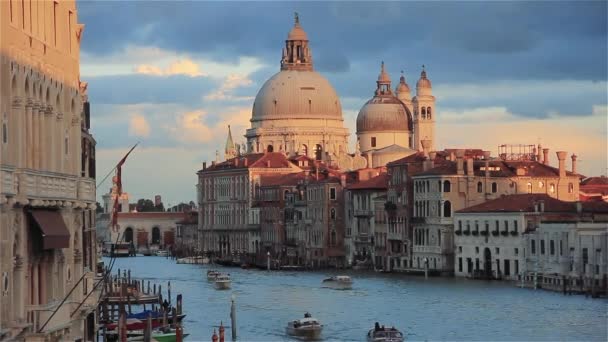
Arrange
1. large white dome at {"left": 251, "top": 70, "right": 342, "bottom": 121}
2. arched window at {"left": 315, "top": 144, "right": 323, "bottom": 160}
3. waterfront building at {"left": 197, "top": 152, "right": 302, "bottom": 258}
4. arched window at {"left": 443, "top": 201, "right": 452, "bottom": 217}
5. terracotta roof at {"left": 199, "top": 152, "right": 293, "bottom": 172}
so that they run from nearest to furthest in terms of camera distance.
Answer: arched window at {"left": 443, "top": 201, "right": 452, "bottom": 217}
waterfront building at {"left": 197, "top": 152, "right": 302, "bottom": 258}
terracotta roof at {"left": 199, "top": 152, "right": 293, "bottom": 172}
large white dome at {"left": 251, "top": 70, "right": 342, "bottom": 121}
arched window at {"left": 315, "top": 144, "right": 323, "bottom": 160}

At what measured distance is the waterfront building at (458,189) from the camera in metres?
69.0

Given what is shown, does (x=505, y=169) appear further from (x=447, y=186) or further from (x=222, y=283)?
(x=222, y=283)

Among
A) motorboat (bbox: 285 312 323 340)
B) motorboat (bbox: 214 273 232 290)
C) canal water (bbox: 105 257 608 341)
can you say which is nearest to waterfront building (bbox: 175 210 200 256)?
motorboat (bbox: 214 273 232 290)

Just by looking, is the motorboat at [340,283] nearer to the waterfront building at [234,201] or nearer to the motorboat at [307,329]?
the motorboat at [307,329]

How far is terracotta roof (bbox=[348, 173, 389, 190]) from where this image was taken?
81181mm

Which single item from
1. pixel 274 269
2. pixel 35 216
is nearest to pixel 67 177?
pixel 35 216

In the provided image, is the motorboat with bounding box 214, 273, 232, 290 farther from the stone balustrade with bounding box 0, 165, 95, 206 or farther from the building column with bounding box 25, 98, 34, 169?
the building column with bounding box 25, 98, 34, 169

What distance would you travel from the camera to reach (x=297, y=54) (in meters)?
125

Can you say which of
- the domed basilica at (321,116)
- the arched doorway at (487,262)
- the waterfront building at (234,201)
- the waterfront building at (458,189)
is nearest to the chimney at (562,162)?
the waterfront building at (458,189)

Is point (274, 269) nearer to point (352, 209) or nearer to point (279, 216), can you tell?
point (352, 209)

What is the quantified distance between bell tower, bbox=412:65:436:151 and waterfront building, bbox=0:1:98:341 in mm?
96251

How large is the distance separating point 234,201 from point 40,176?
9540cm

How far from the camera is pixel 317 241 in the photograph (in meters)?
89.0

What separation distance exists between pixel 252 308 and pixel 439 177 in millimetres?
22879
